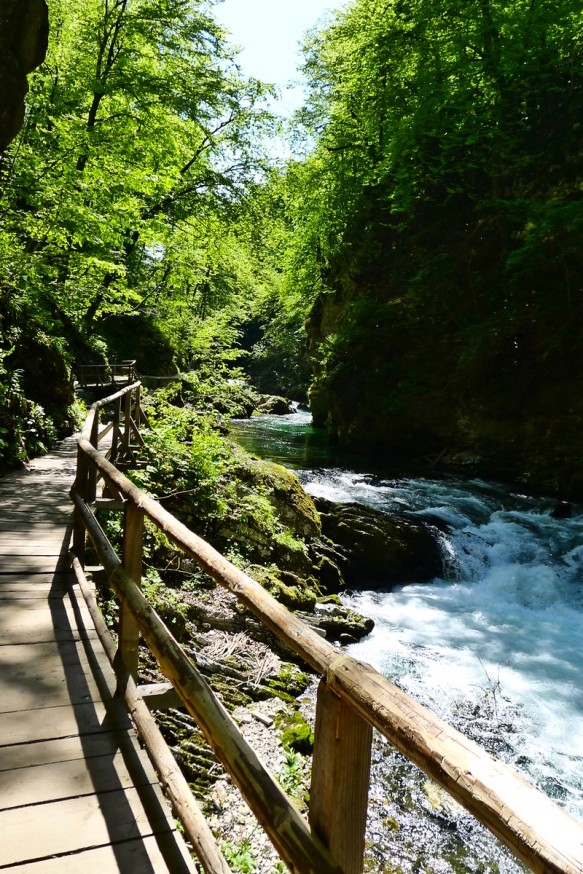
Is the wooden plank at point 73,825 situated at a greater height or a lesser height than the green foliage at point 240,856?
greater

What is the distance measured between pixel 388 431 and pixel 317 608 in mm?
11054

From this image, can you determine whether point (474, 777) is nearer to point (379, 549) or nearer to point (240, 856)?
point (240, 856)

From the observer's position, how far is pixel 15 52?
6473mm

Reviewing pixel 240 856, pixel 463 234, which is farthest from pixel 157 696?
pixel 463 234

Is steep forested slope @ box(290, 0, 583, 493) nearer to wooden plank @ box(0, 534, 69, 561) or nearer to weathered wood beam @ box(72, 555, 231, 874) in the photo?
wooden plank @ box(0, 534, 69, 561)

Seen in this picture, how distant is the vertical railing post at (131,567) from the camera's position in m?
2.91

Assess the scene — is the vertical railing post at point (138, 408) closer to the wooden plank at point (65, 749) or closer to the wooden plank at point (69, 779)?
the wooden plank at point (65, 749)

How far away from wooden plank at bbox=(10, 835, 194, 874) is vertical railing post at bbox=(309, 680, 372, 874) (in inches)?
31.9

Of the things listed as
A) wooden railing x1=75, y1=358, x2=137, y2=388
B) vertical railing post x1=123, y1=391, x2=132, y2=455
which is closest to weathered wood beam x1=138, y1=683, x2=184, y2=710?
vertical railing post x1=123, y1=391, x2=132, y2=455

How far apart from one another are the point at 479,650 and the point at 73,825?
6382 mm

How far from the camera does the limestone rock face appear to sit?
6262mm

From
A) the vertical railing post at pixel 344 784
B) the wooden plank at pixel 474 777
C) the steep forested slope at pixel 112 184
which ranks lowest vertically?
the vertical railing post at pixel 344 784

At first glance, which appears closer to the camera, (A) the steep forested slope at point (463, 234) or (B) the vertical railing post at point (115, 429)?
(B) the vertical railing post at point (115, 429)

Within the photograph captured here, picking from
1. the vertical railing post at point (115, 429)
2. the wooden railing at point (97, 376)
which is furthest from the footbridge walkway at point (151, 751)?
the wooden railing at point (97, 376)
